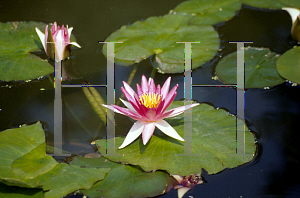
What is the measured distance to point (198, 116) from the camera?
6.07 ft

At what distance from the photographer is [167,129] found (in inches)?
64.8

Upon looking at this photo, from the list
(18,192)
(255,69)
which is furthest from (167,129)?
(255,69)

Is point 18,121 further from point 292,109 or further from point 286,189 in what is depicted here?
point 292,109

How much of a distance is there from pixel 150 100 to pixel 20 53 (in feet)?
4.85

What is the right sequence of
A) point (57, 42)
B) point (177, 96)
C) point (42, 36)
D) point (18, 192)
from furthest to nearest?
point (42, 36) < point (57, 42) < point (177, 96) < point (18, 192)

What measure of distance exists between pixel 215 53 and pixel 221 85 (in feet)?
1.33

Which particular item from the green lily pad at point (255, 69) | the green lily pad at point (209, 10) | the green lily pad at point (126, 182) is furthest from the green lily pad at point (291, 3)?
the green lily pad at point (126, 182)

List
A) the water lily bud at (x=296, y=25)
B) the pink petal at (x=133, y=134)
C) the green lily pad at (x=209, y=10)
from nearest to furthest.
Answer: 1. the pink petal at (x=133, y=134)
2. the water lily bud at (x=296, y=25)
3. the green lily pad at (x=209, y=10)

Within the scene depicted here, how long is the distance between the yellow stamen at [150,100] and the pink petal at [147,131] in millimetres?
117

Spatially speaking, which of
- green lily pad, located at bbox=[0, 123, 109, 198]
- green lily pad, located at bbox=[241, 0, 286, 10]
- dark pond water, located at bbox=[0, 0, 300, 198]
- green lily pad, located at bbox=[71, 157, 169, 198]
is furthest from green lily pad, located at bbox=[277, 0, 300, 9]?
green lily pad, located at bbox=[0, 123, 109, 198]

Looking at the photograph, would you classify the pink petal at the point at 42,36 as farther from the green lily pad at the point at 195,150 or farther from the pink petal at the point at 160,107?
the pink petal at the point at 160,107

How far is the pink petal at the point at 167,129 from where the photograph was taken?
1.62m

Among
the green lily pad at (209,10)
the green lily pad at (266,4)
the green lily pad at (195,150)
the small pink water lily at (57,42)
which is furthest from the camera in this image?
the green lily pad at (266,4)

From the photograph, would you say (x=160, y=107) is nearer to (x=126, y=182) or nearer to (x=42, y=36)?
(x=126, y=182)
